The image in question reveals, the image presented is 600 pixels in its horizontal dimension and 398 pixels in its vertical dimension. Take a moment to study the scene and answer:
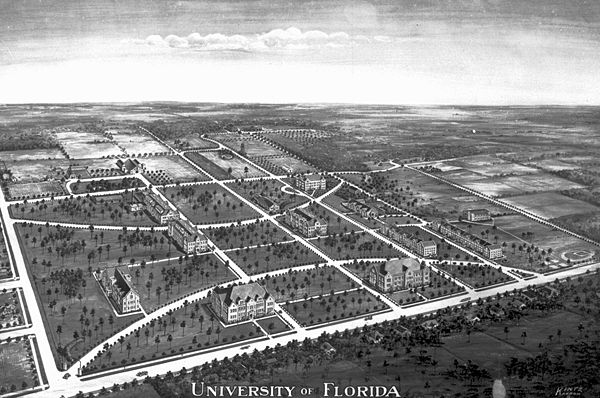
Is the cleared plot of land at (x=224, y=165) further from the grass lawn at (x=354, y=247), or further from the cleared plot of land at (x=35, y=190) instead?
the grass lawn at (x=354, y=247)

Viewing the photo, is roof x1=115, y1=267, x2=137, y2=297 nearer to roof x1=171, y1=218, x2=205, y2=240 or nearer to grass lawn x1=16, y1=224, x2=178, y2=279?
grass lawn x1=16, y1=224, x2=178, y2=279

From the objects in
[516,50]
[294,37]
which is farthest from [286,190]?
[516,50]

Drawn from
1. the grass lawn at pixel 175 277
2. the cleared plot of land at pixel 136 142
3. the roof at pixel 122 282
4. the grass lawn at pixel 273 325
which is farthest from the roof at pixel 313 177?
the grass lawn at pixel 273 325

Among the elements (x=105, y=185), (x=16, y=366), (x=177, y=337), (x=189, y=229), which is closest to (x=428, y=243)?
(x=189, y=229)

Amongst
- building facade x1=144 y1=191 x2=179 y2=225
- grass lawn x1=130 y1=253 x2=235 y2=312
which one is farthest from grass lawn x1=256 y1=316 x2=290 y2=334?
building facade x1=144 y1=191 x2=179 y2=225

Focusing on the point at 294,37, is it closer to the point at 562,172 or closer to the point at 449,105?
the point at 449,105

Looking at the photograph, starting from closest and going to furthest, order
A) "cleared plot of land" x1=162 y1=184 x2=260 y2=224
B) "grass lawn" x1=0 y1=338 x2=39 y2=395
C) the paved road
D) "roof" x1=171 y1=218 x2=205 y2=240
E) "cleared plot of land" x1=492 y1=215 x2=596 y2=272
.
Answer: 1. "grass lawn" x1=0 y1=338 x2=39 y2=395
2. the paved road
3. "cleared plot of land" x1=492 y1=215 x2=596 y2=272
4. "roof" x1=171 y1=218 x2=205 y2=240
5. "cleared plot of land" x1=162 y1=184 x2=260 y2=224
